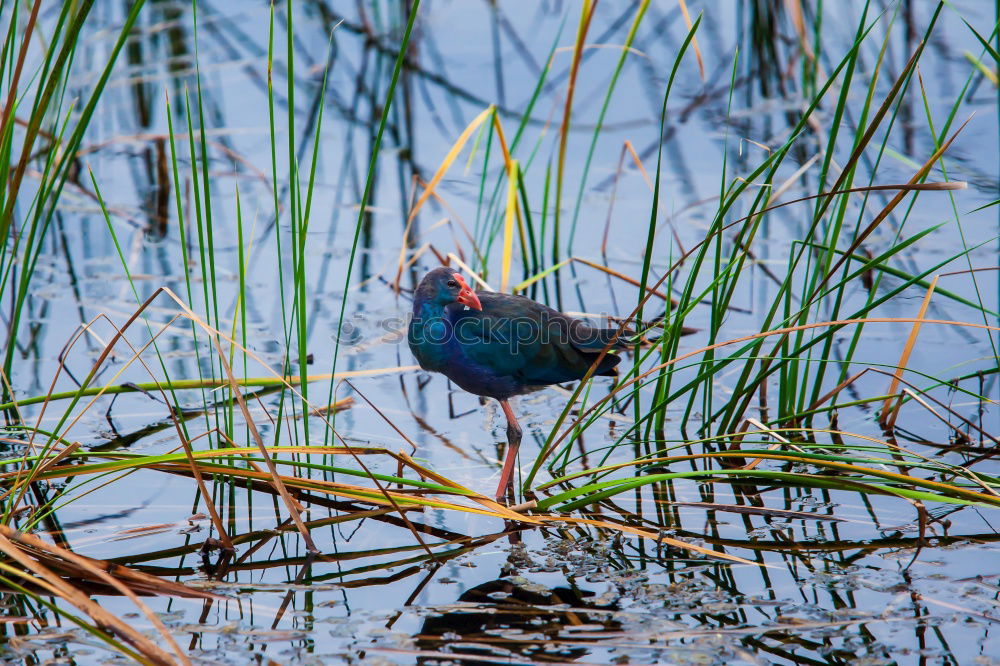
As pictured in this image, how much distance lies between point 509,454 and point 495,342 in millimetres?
371

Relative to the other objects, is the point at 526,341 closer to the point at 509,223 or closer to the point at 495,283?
the point at 509,223

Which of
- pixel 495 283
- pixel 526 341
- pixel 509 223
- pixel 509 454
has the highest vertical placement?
pixel 509 223

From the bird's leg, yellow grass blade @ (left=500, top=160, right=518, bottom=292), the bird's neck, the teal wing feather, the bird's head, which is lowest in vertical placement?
the bird's leg

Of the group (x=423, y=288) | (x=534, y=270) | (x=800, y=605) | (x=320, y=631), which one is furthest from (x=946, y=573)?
(x=534, y=270)

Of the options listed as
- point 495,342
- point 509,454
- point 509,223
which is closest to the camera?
point 509,454

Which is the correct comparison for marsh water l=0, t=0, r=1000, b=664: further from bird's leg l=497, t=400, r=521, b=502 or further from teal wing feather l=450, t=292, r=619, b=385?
teal wing feather l=450, t=292, r=619, b=385

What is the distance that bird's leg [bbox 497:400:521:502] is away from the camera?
3180 millimetres

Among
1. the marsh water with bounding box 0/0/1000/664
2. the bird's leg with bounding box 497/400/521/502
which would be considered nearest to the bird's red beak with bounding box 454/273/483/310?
the bird's leg with bounding box 497/400/521/502

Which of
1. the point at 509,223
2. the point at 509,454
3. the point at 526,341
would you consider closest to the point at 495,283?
the point at 509,223

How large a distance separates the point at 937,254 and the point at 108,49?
16.8ft

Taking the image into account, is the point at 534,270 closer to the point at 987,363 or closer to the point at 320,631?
the point at 987,363

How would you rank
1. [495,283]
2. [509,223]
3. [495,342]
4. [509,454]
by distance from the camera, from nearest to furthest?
[509,454]
[495,342]
[509,223]
[495,283]

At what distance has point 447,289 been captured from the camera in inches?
133

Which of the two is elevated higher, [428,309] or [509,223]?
[509,223]
